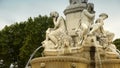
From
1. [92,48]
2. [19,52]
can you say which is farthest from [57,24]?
[19,52]

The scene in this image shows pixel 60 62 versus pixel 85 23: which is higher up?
pixel 85 23

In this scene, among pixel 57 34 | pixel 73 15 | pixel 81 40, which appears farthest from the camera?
pixel 73 15

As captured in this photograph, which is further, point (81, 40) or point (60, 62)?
point (81, 40)

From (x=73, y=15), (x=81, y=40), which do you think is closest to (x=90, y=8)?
(x=73, y=15)

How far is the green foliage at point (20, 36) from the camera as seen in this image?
45.7 metres

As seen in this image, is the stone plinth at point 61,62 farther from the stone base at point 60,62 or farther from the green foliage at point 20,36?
the green foliage at point 20,36

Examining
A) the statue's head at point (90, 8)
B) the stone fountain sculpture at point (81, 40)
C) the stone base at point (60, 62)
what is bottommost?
the stone base at point (60, 62)

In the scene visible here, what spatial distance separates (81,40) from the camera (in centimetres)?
2039

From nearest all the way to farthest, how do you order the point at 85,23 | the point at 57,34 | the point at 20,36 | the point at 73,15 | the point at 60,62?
the point at 60,62, the point at 85,23, the point at 57,34, the point at 73,15, the point at 20,36

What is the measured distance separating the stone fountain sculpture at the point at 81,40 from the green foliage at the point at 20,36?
23101 millimetres

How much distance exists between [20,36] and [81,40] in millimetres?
29290

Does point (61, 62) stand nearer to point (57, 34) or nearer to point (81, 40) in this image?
point (81, 40)

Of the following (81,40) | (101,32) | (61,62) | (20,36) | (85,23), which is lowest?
(61,62)

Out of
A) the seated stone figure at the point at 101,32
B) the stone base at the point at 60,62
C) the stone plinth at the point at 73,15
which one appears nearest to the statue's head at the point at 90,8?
the stone plinth at the point at 73,15
